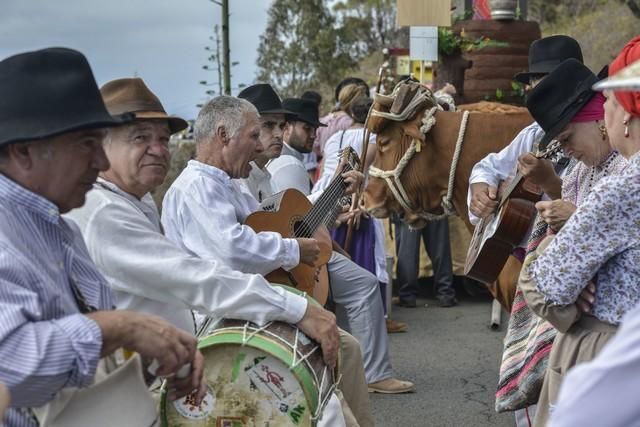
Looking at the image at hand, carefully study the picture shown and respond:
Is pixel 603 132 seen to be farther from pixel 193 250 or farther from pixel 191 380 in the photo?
pixel 191 380

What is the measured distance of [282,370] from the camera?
3.28 metres

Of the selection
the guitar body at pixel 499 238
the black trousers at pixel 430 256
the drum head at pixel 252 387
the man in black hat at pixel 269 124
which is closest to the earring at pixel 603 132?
the guitar body at pixel 499 238

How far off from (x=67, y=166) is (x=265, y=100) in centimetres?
383

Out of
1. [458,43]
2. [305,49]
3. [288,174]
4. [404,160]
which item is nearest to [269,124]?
[288,174]

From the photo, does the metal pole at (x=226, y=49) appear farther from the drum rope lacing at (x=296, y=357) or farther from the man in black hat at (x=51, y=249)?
the man in black hat at (x=51, y=249)

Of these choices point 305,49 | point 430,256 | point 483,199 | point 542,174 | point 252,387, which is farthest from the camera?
point 305,49

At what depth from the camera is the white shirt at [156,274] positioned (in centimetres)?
328

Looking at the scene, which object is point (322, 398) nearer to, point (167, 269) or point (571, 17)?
point (167, 269)

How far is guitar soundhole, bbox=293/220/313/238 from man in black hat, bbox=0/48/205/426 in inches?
92.3

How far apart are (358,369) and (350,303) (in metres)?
1.63

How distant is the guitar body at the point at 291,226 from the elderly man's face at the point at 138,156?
33.2 inches

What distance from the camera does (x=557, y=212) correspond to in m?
3.61

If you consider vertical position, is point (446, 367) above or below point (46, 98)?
Answer: below

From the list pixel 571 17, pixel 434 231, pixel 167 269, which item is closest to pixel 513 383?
pixel 167 269
